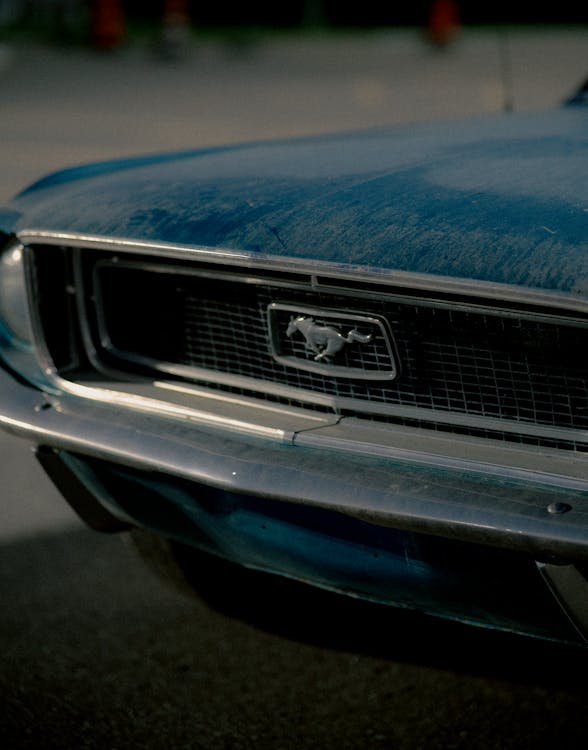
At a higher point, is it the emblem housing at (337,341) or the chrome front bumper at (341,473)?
the emblem housing at (337,341)

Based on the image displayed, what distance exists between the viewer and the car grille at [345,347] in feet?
6.61

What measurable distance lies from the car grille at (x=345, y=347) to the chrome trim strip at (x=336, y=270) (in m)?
0.04

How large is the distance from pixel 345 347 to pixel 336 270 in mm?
194

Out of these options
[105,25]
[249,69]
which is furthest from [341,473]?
[105,25]

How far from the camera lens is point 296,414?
231 centimetres

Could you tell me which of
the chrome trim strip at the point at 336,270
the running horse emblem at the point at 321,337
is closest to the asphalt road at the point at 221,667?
the running horse emblem at the point at 321,337

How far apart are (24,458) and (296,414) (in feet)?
6.82

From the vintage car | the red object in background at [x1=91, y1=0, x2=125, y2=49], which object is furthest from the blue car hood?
the red object in background at [x1=91, y1=0, x2=125, y2=49]

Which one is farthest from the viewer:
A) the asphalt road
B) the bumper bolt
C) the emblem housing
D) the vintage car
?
the asphalt road

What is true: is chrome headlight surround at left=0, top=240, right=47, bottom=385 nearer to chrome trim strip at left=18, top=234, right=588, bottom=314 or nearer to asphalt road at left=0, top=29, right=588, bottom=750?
chrome trim strip at left=18, top=234, right=588, bottom=314

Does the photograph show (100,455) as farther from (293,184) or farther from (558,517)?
(558,517)

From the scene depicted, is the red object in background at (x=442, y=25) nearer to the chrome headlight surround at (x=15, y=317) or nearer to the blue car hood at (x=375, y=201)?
the blue car hood at (x=375, y=201)

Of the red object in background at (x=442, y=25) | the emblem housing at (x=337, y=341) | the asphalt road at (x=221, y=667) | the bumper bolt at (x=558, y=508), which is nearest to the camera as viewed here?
the bumper bolt at (x=558, y=508)

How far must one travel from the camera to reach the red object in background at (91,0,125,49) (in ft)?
68.6
